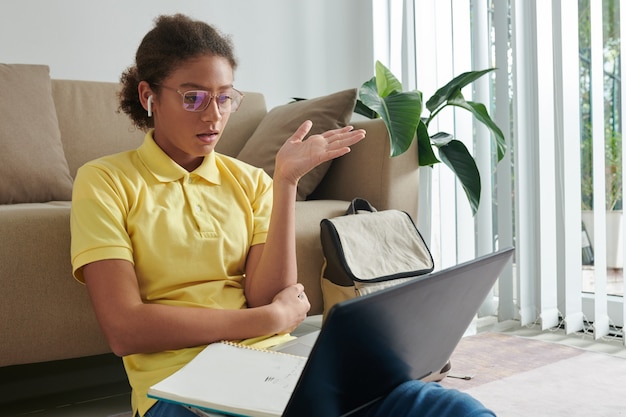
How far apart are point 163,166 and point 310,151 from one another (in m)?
0.28

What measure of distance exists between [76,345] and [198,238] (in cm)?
56

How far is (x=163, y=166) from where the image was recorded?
46.0 inches

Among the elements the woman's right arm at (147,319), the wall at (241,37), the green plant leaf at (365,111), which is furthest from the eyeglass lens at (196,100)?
the wall at (241,37)

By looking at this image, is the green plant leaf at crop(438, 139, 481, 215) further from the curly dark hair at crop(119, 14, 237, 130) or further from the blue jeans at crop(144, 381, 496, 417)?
the blue jeans at crop(144, 381, 496, 417)

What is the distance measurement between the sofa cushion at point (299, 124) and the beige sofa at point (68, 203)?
1 cm

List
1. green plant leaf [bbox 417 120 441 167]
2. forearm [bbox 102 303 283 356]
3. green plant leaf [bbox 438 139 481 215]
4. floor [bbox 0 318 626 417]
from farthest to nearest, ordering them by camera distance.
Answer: green plant leaf [bbox 438 139 481 215]
green plant leaf [bbox 417 120 441 167]
floor [bbox 0 318 626 417]
forearm [bbox 102 303 283 356]

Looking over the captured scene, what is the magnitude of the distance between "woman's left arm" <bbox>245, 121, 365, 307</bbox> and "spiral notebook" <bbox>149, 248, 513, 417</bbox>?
1.06 ft

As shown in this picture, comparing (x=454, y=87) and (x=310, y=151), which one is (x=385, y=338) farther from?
(x=454, y=87)

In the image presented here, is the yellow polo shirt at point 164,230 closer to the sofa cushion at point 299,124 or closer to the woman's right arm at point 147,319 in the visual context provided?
the woman's right arm at point 147,319

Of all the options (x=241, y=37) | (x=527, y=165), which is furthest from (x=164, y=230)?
(x=241, y=37)

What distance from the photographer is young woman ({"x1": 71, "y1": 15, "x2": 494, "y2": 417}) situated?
1.01 m

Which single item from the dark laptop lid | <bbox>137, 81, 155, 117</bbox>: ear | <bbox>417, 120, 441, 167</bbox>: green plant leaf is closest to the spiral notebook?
the dark laptop lid

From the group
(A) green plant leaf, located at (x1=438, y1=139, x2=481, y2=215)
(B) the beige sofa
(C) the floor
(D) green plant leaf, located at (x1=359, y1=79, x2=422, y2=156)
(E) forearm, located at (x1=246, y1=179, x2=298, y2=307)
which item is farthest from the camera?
(A) green plant leaf, located at (x1=438, y1=139, x2=481, y2=215)

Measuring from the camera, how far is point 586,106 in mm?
2393
